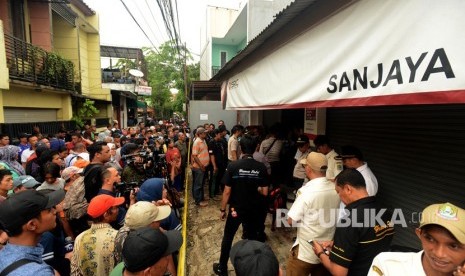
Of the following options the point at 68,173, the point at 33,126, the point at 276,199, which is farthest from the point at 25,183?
the point at 33,126

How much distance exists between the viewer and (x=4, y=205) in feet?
5.89

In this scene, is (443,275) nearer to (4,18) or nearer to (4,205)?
(4,205)

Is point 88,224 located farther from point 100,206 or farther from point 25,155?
point 25,155

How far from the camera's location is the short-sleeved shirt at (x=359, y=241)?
201 centimetres

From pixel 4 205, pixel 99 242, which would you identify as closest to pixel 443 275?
pixel 99 242

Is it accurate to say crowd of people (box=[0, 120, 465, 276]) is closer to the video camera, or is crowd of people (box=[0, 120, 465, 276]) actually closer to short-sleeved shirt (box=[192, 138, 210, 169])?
the video camera

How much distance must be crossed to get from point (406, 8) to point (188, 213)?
5795 mm

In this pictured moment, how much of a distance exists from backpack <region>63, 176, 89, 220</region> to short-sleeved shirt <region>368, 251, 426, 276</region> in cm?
323

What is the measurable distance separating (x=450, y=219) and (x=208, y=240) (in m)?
4.33

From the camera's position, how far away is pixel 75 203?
3.36 metres

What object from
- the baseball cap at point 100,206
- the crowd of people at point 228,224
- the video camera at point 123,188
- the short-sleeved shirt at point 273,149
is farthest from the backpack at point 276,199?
the baseball cap at point 100,206

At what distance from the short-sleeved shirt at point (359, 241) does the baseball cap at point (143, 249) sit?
131 cm

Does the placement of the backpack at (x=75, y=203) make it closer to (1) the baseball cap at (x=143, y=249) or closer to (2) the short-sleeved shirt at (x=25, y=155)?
(1) the baseball cap at (x=143, y=249)

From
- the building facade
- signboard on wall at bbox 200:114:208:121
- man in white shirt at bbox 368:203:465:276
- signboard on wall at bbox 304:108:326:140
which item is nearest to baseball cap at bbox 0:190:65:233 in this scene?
man in white shirt at bbox 368:203:465:276
